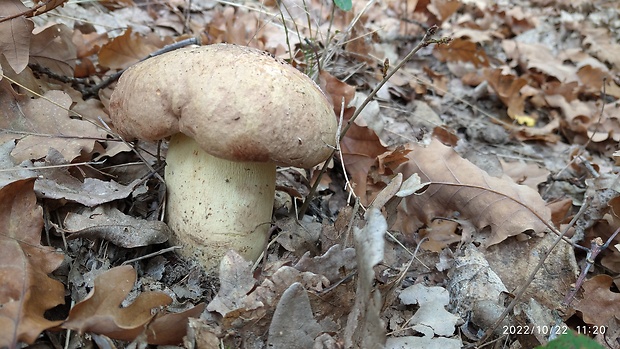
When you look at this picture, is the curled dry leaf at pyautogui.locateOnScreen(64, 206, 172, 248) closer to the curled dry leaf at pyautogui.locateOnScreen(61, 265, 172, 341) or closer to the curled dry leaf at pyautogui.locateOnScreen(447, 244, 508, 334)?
the curled dry leaf at pyautogui.locateOnScreen(61, 265, 172, 341)

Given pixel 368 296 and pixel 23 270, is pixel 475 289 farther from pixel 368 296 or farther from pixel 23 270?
pixel 23 270

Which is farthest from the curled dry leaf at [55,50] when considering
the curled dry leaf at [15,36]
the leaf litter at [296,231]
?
the curled dry leaf at [15,36]

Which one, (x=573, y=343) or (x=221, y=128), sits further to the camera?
(x=221, y=128)

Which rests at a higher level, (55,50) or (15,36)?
(15,36)

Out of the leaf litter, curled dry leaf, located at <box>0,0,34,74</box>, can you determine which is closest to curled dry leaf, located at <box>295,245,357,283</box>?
the leaf litter

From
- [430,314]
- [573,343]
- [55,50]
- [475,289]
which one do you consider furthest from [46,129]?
[573,343]

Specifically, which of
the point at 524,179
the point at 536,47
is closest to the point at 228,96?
the point at 524,179
